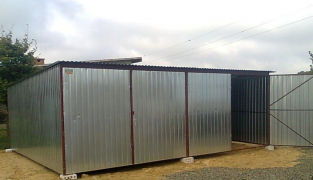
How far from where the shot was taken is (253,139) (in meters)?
11.6

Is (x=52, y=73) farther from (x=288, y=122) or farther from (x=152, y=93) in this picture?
(x=288, y=122)

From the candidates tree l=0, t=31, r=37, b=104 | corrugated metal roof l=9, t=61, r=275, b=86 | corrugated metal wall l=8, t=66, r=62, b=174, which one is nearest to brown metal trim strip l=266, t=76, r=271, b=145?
corrugated metal roof l=9, t=61, r=275, b=86

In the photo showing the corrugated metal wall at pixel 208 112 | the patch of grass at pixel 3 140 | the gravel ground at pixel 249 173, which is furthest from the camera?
the patch of grass at pixel 3 140

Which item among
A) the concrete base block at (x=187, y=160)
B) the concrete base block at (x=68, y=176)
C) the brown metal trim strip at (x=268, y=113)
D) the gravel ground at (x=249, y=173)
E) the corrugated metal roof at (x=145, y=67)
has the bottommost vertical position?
the concrete base block at (x=187, y=160)

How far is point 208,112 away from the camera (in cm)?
939

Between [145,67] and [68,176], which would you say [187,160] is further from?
[68,176]

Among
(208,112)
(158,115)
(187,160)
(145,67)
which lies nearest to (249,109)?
(208,112)

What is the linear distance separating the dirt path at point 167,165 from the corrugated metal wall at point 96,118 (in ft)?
1.40

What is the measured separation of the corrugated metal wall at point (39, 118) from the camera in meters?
7.23

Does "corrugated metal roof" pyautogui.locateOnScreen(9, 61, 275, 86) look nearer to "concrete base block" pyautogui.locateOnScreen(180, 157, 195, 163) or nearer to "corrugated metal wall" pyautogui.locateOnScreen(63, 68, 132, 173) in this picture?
"corrugated metal wall" pyautogui.locateOnScreen(63, 68, 132, 173)

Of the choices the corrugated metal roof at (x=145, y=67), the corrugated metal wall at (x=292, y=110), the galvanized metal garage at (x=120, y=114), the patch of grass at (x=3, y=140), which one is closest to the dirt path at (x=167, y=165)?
the galvanized metal garage at (x=120, y=114)

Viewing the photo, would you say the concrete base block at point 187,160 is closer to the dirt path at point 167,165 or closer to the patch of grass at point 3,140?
the dirt path at point 167,165

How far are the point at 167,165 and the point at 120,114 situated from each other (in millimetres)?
2235

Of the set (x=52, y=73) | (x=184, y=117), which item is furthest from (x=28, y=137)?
(x=184, y=117)
